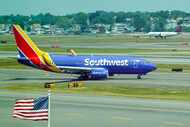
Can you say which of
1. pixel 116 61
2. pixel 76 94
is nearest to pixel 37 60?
pixel 116 61

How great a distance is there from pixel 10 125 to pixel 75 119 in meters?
5.11

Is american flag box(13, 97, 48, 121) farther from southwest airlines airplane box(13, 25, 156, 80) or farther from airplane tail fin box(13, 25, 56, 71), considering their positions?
airplane tail fin box(13, 25, 56, 71)

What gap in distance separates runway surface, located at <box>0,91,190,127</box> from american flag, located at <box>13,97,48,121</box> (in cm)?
1255

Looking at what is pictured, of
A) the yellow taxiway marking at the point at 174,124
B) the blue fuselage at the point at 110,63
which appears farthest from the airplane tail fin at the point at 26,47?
the yellow taxiway marking at the point at 174,124

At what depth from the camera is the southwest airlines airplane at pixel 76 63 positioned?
8562cm

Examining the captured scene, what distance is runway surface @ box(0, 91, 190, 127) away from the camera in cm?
4178

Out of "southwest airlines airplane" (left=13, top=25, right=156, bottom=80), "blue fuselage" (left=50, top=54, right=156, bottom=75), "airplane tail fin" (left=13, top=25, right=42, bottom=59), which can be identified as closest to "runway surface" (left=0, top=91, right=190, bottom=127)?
"southwest airlines airplane" (left=13, top=25, right=156, bottom=80)

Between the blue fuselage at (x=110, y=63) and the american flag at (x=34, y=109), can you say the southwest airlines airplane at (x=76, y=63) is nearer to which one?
the blue fuselage at (x=110, y=63)

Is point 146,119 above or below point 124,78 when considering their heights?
above

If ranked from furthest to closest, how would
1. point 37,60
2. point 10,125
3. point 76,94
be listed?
point 37,60 < point 76,94 < point 10,125

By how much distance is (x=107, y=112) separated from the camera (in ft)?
156

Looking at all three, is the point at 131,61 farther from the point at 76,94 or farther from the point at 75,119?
the point at 75,119

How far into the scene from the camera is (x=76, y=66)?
284 feet

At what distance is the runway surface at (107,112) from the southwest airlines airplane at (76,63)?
85.5ft
